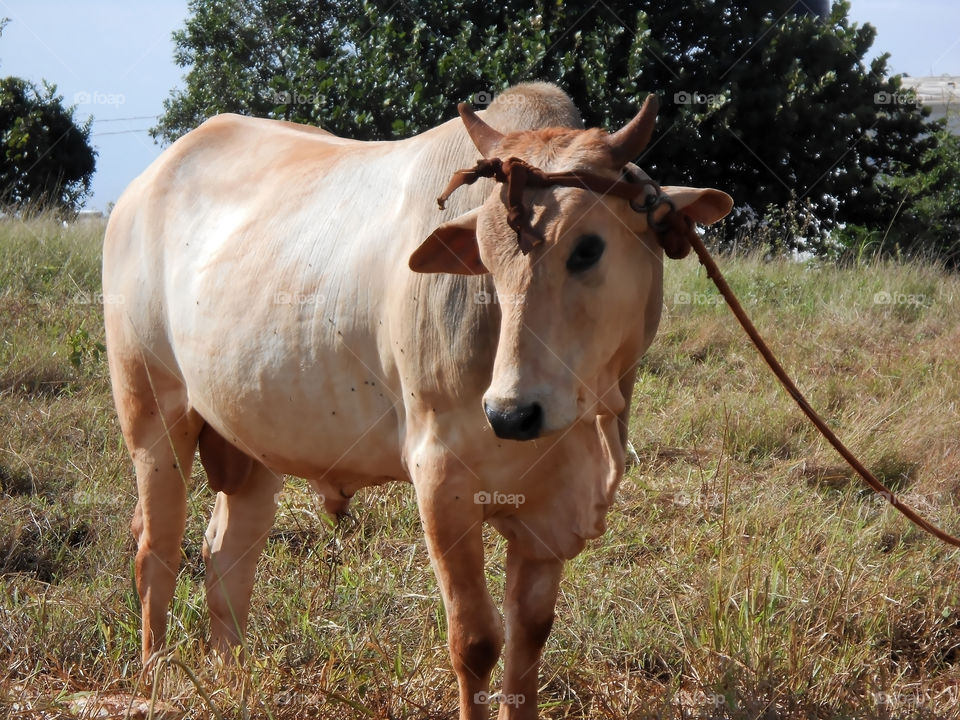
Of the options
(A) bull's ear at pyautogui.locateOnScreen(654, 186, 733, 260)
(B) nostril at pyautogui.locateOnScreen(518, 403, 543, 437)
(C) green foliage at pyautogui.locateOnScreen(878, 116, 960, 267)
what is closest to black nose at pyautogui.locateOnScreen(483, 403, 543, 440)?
(B) nostril at pyautogui.locateOnScreen(518, 403, 543, 437)

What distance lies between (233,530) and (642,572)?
1.63 metres

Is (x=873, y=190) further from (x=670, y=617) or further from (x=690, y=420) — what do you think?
(x=670, y=617)

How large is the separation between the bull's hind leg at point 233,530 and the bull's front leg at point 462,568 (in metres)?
1.29

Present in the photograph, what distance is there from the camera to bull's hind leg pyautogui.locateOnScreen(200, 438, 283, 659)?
405 cm

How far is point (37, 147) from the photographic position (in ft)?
63.5

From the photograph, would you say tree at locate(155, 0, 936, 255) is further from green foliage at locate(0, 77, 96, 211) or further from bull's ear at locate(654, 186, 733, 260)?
bull's ear at locate(654, 186, 733, 260)

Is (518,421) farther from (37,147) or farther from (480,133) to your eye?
(37,147)

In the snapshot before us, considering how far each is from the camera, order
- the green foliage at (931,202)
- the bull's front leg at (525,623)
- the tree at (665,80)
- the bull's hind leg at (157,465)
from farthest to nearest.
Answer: the green foliage at (931,202)
the tree at (665,80)
the bull's hind leg at (157,465)
the bull's front leg at (525,623)

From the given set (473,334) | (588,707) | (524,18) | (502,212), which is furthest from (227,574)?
(524,18)

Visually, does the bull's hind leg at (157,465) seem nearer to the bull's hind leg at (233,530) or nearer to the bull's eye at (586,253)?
the bull's hind leg at (233,530)

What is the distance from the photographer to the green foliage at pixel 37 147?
18.3 meters

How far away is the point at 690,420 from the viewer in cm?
598

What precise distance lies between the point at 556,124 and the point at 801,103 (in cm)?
1019

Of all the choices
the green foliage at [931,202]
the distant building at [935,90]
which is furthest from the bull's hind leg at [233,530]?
the distant building at [935,90]
